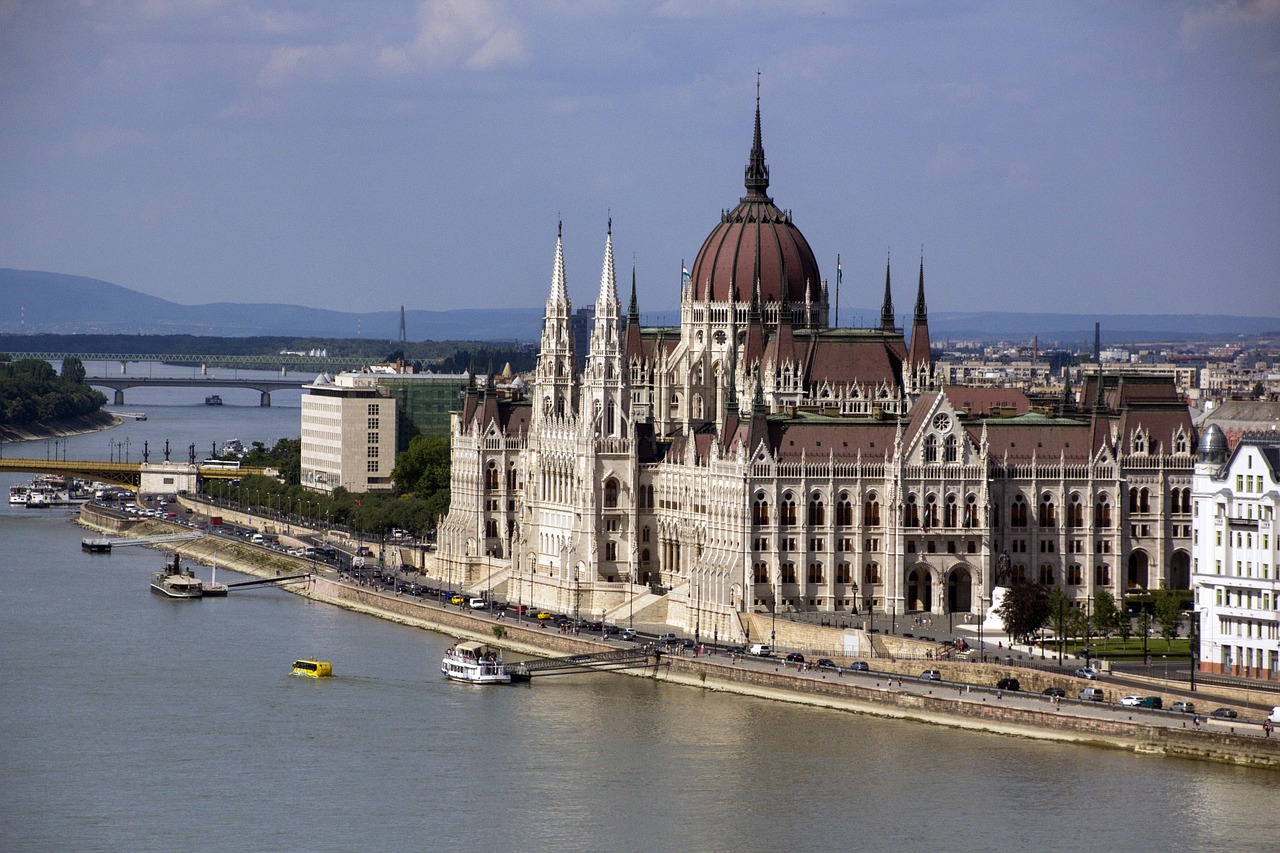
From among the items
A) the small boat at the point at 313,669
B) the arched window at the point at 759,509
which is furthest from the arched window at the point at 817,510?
the small boat at the point at 313,669

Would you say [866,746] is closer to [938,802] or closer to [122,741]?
[938,802]

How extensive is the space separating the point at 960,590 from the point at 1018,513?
4.27m

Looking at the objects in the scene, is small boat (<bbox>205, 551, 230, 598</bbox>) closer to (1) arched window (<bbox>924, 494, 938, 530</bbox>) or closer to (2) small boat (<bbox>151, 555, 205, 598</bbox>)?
(2) small boat (<bbox>151, 555, 205, 598</bbox>)

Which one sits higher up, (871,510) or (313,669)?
(871,510)

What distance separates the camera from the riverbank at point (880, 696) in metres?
89.0

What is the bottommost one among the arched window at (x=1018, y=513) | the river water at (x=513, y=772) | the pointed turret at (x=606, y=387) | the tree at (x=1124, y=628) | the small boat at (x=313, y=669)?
the river water at (x=513, y=772)

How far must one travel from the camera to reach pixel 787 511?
115250mm

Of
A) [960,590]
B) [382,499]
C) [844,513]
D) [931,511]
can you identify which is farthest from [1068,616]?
[382,499]

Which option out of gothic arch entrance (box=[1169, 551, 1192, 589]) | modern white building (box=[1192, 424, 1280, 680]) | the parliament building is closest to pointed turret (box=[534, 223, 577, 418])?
the parliament building

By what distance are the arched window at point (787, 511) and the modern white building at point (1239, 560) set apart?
19851mm

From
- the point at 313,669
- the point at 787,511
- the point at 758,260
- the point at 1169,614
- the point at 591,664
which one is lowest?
the point at 313,669

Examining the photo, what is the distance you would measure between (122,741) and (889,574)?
35.4 metres

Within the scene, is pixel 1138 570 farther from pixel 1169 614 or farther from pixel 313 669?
pixel 313 669

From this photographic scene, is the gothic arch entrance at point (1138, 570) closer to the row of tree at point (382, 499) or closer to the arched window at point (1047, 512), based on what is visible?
the arched window at point (1047, 512)
